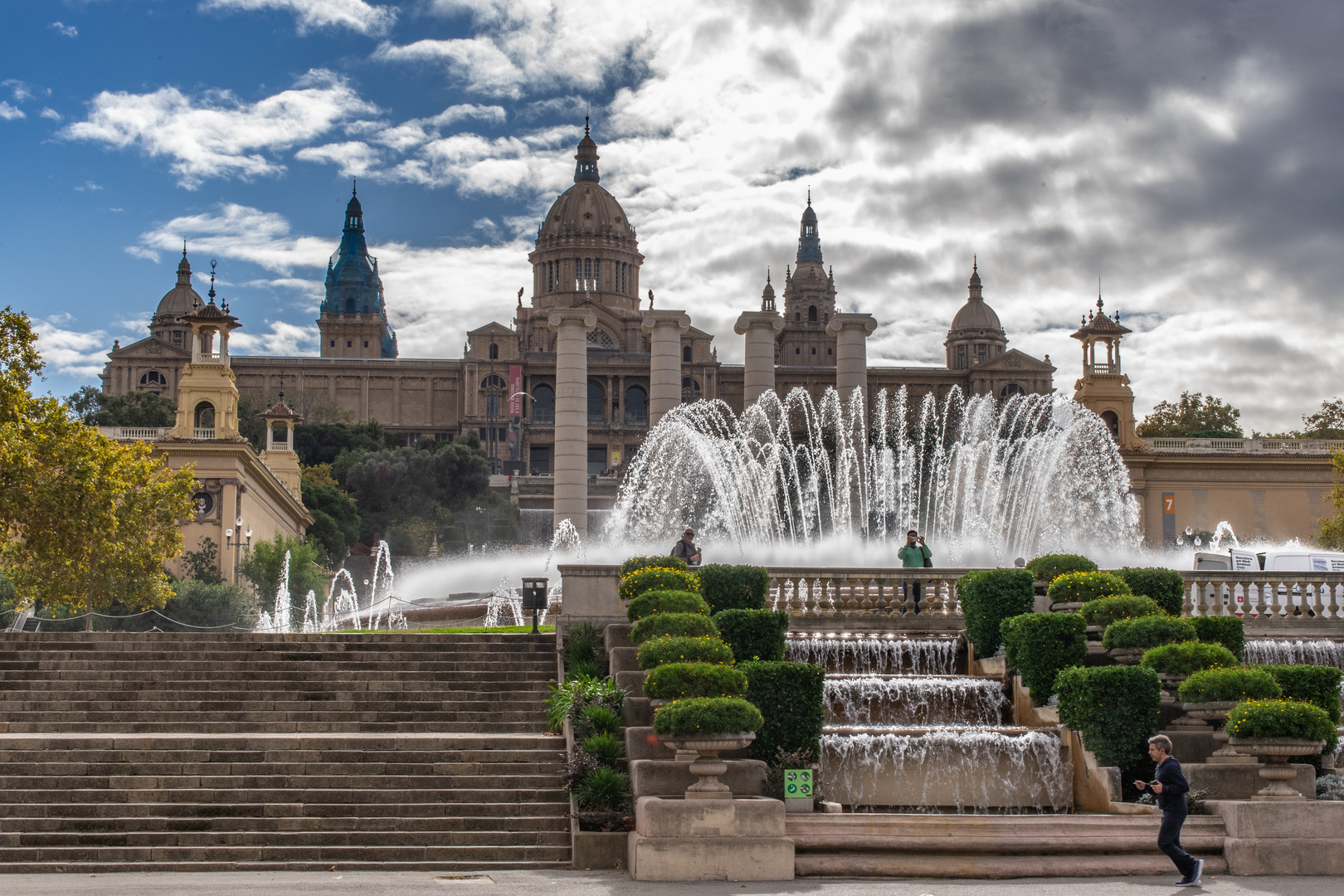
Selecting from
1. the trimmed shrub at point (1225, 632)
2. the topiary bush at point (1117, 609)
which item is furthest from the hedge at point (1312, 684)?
the topiary bush at point (1117, 609)

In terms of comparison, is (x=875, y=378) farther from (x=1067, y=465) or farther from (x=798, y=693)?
(x=798, y=693)

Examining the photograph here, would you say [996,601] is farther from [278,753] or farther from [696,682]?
[278,753]

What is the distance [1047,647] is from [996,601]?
197 centimetres

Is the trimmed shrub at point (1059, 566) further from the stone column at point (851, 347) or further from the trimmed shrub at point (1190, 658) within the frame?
the stone column at point (851, 347)

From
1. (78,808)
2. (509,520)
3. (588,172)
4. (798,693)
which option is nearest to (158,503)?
(78,808)

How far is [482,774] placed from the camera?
621 inches

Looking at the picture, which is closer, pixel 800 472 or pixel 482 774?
pixel 482 774

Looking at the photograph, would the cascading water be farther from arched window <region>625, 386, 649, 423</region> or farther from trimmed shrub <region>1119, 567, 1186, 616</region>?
arched window <region>625, 386, 649, 423</region>

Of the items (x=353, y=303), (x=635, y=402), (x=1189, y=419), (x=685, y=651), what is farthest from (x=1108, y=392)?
(x=353, y=303)

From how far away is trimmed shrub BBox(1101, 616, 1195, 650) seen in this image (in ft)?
57.2

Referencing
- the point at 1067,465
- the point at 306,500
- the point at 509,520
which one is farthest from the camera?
the point at 509,520

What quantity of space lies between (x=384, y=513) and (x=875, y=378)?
6076 centimetres

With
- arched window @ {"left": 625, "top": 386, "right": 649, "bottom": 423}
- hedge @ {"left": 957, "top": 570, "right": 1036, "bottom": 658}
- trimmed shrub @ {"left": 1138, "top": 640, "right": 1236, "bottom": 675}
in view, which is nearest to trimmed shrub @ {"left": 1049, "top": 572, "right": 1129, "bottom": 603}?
hedge @ {"left": 957, "top": 570, "right": 1036, "bottom": 658}

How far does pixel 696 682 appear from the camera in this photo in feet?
49.4
